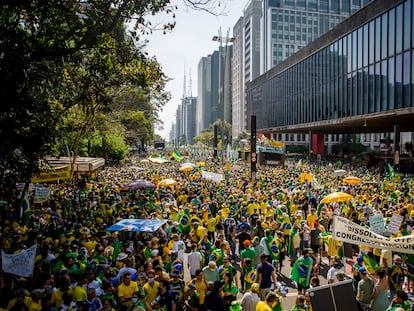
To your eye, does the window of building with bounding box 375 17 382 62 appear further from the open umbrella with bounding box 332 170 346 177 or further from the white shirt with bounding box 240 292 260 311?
the white shirt with bounding box 240 292 260 311

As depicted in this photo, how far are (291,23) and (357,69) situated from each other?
75912 millimetres

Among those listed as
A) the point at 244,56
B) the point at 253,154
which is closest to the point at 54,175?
the point at 253,154

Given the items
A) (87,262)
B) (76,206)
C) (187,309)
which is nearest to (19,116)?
(87,262)

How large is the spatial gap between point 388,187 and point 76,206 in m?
14.9

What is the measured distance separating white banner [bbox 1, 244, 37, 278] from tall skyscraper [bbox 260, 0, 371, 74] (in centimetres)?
10860

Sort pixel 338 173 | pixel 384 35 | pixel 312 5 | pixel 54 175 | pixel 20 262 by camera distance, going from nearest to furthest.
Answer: pixel 20 262
pixel 54 175
pixel 338 173
pixel 384 35
pixel 312 5

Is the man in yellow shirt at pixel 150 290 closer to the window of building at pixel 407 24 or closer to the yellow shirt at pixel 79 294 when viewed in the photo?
the yellow shirt at pixel 79 294

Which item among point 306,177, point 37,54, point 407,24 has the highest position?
point 407,24

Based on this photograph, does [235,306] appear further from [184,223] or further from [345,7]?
[345,7]

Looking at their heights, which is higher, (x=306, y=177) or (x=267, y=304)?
(x=306, y=177)

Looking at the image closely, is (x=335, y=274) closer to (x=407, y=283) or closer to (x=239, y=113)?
(x=407, y=283)

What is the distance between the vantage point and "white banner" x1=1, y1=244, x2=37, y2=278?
6684mm

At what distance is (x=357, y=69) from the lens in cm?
4106

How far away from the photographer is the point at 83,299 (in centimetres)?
633
